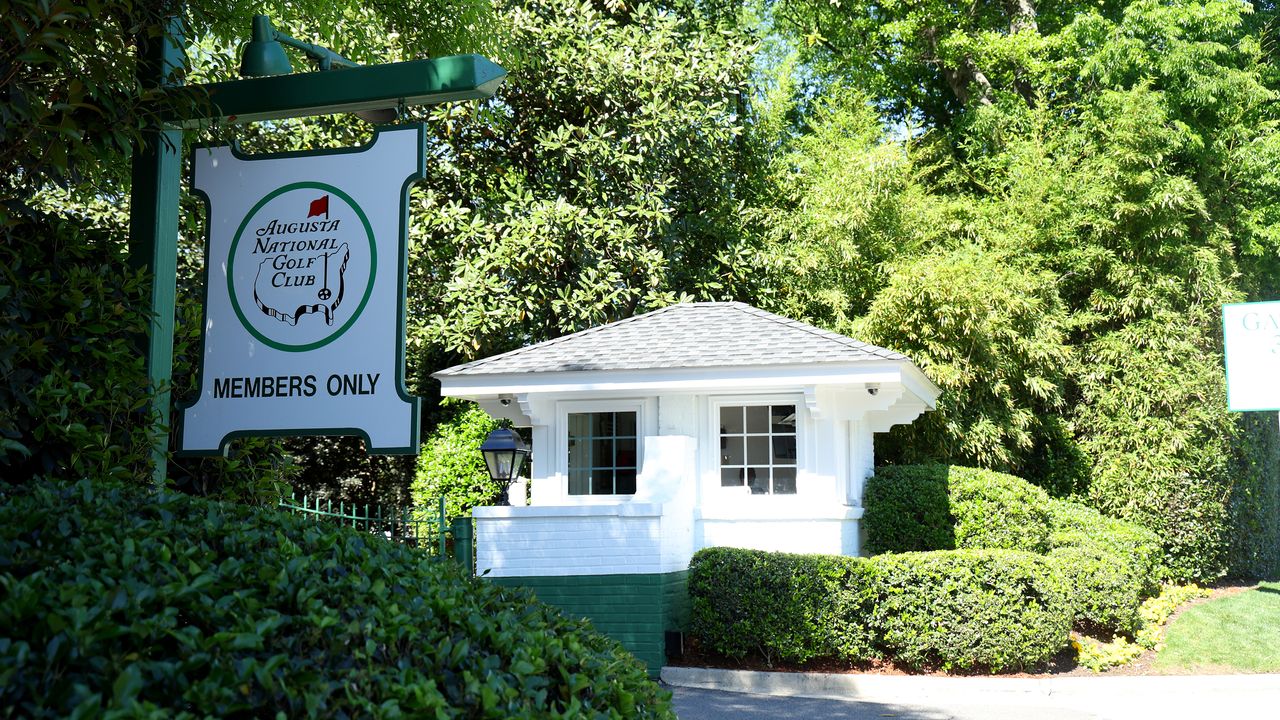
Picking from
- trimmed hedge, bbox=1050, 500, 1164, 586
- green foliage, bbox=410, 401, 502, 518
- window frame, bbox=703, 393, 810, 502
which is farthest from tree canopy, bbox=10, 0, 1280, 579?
window frame, bbox=703, 393, 810, 502

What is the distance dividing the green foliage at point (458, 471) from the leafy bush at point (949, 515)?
575 cm

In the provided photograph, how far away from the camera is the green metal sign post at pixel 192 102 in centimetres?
419

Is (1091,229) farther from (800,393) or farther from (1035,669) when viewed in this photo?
(1035,669)

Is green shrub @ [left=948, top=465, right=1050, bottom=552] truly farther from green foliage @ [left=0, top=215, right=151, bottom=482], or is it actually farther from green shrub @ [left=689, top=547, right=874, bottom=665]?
green foliage @ [left=0, top=215, right=151, bottom=482]

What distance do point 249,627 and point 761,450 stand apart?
10.8 m

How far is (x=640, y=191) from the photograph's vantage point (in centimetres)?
1753

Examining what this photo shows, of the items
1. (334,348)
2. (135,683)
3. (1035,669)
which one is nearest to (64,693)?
(135,683)

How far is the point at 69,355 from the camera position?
4.16 meters

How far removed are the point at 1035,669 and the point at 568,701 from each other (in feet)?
29.7

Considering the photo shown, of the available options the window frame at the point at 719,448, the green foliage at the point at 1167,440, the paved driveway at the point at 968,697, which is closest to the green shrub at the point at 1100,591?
the paved driveway at the point at 968,697

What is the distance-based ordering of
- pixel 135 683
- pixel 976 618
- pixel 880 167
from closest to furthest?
pixel 135 683
pixel 976 618
pixel 880 167

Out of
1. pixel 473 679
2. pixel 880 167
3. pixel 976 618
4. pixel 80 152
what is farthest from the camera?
pixel 880 167

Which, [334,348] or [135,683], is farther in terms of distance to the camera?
[334,348]

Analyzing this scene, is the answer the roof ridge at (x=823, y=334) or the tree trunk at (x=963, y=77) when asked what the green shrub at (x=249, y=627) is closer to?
the roof ridge at (x=823, y=334)
